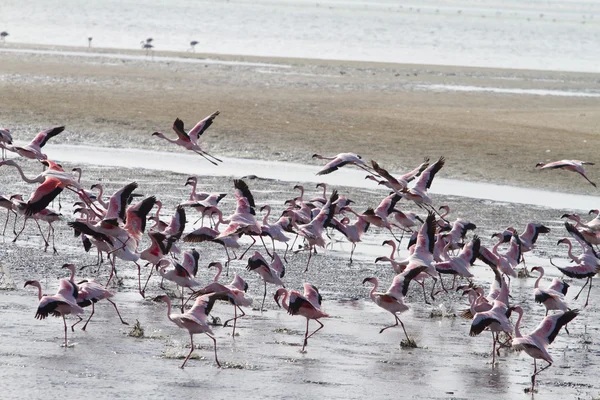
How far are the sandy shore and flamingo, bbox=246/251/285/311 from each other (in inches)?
374

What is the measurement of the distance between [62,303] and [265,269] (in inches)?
96.0

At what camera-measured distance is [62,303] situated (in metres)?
9.47

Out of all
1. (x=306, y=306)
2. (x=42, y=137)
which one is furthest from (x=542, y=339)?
(x=42, y=137)

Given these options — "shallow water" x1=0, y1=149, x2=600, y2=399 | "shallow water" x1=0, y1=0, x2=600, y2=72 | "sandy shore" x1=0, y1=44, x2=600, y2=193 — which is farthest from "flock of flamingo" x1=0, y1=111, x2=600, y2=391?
"shallow water" x1=0, y1=0, x2=600, y2=72

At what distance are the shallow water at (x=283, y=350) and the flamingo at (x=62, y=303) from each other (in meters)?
0.28

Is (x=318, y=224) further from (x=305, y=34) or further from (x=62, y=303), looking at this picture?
(x=305, y=34)

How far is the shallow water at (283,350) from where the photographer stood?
8781 mm

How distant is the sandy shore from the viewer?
73.2ft

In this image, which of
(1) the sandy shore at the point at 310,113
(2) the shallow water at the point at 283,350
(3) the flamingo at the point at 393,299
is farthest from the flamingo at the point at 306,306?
(1) the sandy shore at the point at 310,113

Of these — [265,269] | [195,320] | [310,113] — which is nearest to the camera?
[195,320]

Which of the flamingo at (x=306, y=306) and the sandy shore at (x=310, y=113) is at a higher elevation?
the sandy shore at (x=310, y=113)

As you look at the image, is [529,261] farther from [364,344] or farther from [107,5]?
[107,5]

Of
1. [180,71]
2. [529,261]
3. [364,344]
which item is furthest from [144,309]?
[180,71]

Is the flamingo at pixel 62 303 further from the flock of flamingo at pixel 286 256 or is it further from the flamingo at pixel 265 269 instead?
the flamingo at pixel 265 269
